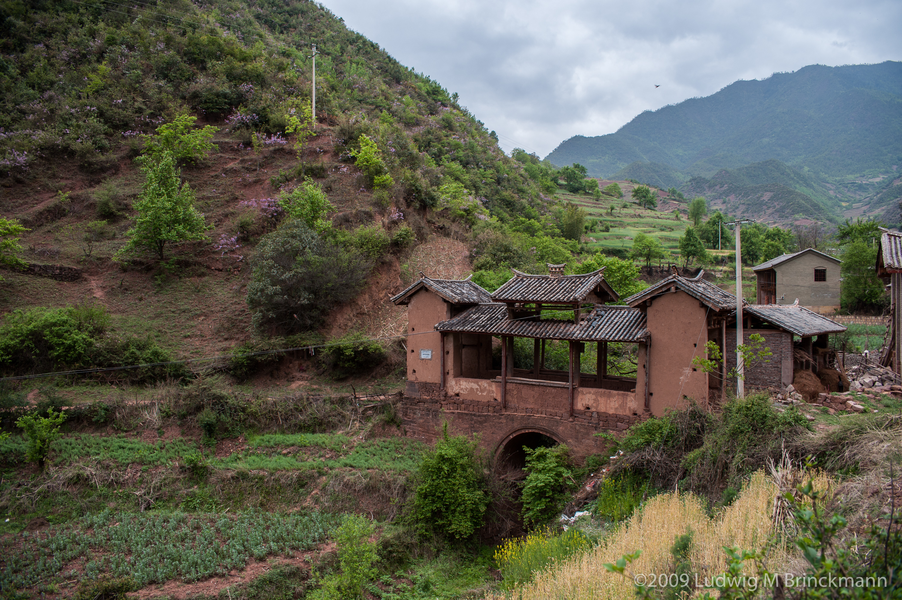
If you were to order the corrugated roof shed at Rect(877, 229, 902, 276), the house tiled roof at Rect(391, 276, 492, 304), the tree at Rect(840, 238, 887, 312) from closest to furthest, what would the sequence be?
the corrugated roof shed at Rect(877, 229, 902, 276) → the house tiled roof at Rect(391, 276, 492, 304) → the tree at Rect(840, 238, 887, 312)

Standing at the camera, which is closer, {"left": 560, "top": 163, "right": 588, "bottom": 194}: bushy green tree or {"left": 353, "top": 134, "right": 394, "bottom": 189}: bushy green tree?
{"left": 353, "top": 134, "right": 394, "bottom": 189}: bushy green tree

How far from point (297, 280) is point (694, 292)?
51.6 feet

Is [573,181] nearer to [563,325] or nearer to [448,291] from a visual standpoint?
[448,291]

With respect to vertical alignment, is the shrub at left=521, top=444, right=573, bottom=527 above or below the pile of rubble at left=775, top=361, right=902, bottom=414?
below

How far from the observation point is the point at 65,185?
98.2ft

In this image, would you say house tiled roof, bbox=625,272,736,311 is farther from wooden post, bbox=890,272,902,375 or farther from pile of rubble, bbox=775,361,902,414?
wooden post, bbox=890,272,902,375

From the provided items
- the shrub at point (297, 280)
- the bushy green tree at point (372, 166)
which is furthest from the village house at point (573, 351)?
the bushy green tree at point (372, 166)

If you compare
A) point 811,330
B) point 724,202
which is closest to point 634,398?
point 811,330

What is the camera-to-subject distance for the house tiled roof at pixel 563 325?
48.2 feet

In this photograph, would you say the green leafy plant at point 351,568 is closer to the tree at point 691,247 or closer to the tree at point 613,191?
the tree at point 691,247

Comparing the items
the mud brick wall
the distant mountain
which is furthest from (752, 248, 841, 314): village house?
the distant mountain

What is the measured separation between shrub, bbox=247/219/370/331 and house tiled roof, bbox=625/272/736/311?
43.4ft

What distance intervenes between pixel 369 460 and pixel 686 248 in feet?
139

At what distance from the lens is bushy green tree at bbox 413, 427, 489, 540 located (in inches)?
535
